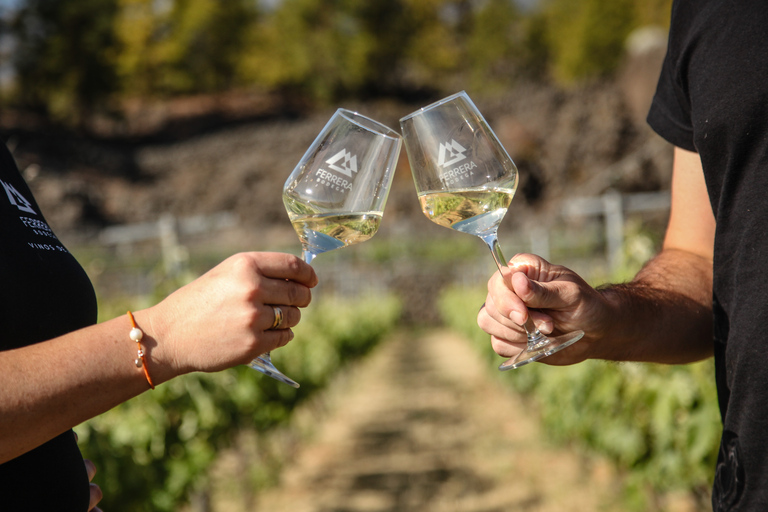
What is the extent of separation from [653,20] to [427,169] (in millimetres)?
41766

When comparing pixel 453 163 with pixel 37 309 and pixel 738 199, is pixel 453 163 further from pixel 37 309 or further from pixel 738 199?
pixel 37 309

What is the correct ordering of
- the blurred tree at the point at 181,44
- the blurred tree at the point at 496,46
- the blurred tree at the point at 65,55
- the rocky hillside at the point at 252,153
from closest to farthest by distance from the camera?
the rocky hillside at the point at 252,153
the blurred tree at the point at 65,55
the blurred tree at the point at 181,44
the blurred tree at the point at 496,46

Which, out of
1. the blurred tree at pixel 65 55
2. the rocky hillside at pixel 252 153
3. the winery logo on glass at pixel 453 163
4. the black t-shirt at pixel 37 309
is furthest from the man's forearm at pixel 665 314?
the blurred tree at pixel 65 55

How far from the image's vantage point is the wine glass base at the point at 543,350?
117 centimetres

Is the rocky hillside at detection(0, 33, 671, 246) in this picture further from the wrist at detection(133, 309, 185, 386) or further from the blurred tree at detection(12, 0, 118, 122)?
the wrist at detection(133, 309, 185, 386)

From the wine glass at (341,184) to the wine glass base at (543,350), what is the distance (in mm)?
341

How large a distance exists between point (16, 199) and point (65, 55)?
143 feet

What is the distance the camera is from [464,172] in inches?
46.7

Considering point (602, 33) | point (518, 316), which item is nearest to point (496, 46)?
point (602, 33)

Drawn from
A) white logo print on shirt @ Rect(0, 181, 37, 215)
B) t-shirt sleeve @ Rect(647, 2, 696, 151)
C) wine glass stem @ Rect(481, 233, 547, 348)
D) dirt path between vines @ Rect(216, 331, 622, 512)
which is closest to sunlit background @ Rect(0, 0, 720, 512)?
dirt path between vines @ Rect(216, 331, 622, 512)

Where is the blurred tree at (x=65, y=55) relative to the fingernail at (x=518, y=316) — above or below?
above

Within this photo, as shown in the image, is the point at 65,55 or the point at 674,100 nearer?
the point at 674,100

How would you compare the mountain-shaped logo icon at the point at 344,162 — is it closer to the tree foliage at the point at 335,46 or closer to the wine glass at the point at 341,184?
the wine glass at the point at 341,184

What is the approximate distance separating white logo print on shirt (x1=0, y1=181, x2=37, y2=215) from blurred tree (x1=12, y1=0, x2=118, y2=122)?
42091 mm
